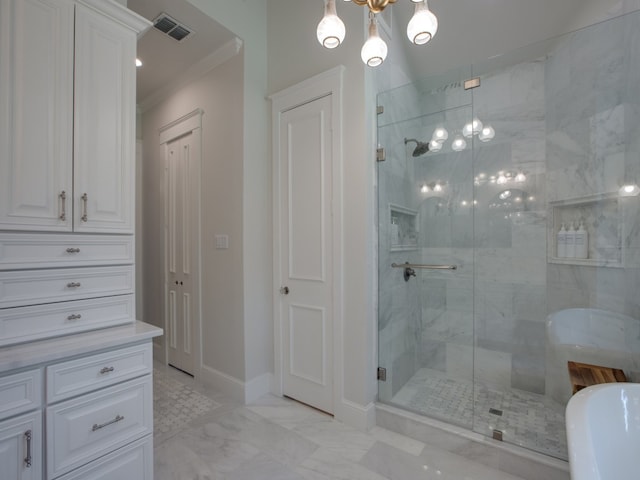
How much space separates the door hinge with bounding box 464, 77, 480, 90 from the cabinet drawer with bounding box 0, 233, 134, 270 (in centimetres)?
Answer: 244

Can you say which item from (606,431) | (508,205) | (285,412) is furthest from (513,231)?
(285,412)

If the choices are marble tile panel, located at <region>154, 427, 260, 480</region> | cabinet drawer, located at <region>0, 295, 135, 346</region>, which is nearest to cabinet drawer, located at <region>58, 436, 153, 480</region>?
marble tile panel, located at <region>154, 427, 260, 480</region>

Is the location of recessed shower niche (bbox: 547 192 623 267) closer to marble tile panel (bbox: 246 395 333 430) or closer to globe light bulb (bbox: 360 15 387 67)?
globe light bulb (bbox: 360 15 387 67)

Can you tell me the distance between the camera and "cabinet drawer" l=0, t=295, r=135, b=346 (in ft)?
3.93

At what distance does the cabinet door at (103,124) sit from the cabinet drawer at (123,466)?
101 centimetres

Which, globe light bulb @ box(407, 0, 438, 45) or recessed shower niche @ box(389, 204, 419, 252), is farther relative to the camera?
recessed shower niche @ box(389, 204, 419, 252)

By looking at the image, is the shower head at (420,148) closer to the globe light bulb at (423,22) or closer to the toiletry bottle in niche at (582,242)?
the toiletry bottle in niche at (582,242)

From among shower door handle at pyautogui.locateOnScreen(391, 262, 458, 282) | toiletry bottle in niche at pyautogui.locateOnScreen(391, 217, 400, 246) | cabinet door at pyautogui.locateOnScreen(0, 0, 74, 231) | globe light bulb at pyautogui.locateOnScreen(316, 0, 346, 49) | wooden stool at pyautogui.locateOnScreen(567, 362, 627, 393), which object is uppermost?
globe light bulb at pyautogui.locateOnScreen(316, 0, 346, 49)

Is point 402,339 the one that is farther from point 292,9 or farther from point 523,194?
point 292,9

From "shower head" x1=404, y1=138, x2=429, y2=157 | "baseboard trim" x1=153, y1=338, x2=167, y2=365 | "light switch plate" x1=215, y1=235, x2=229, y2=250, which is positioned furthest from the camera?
"baseboard trim" x1=153, y1=338, x2=167, y2=365

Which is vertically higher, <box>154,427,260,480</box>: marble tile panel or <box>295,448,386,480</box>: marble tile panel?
<box>295,448,386,480</box>: marble tile panel

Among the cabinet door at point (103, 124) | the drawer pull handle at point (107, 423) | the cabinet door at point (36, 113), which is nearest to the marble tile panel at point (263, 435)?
the drawer pull handle at point (107, 423)

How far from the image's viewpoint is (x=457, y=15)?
8.45 ft

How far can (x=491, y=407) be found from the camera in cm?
213
